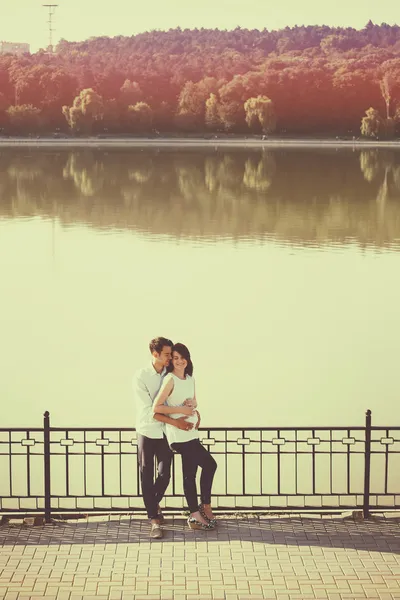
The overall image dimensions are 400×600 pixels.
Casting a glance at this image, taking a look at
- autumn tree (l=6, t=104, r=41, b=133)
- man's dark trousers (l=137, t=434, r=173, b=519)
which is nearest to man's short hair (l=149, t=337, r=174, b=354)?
man's dark trousers (l=137, t=434, r=173, b=519)

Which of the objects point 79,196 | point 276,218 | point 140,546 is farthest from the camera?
point 79,196

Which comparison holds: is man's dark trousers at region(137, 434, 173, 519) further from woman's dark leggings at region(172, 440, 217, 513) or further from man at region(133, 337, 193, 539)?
woman's dark leggings at region(172, 440, 217, 513)

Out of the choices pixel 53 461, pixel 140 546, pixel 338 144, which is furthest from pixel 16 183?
pixel 338 144

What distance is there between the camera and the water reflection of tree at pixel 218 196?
4925 centimetres

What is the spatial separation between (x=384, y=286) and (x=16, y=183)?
44246 mm

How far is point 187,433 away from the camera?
27.3 feet

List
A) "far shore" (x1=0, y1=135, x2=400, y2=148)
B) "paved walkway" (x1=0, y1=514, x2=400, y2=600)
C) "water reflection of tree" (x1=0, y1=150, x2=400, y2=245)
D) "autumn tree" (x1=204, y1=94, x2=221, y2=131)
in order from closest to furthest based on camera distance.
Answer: "paved walkway" (x1=0, y1=514, x2=400, y2=600), "water reflection of tree" (x1=0, y1=150, x2=400, y2=245), "far shore" (x1=0, y1=135, x2=400, y2=148), "autumn tree" (x1=204, y1=94, x2=221, y2=131)

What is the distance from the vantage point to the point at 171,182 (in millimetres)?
72562

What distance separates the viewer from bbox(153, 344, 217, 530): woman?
8.13 metres

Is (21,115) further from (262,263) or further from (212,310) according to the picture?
(212,310)

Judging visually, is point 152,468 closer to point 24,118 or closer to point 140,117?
point 24,118

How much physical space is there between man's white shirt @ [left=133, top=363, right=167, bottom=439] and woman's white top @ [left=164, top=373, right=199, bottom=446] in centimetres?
13

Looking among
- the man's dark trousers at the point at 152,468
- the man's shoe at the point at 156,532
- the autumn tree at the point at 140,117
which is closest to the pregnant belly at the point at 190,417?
the man's dark trousers at the point at 152,468

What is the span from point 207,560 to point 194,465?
872 mm
